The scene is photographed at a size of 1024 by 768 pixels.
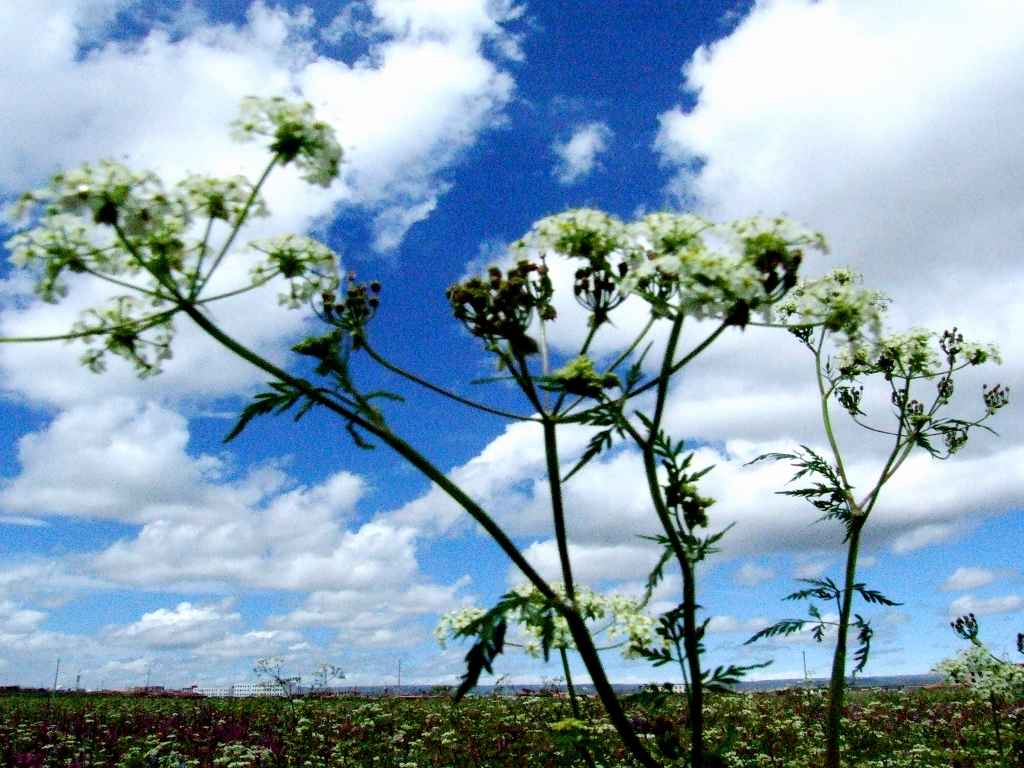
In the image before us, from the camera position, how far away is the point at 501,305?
14.8ft

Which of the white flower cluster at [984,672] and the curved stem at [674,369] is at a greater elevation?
the curved stem at [674,369]

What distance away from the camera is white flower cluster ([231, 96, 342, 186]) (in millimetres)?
4047

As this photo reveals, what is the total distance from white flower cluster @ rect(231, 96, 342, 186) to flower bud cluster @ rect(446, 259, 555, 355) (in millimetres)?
1026

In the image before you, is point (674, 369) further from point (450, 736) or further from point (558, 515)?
point (450, 736)

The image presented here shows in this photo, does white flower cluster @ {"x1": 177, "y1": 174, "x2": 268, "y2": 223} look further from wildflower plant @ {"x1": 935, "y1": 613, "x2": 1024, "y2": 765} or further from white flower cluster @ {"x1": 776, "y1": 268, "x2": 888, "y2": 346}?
wildflower plant @ {"x1": 935, "y1": 613, "x2": 1024, "y2": 765}

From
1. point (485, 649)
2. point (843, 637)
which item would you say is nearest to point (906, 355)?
point (843, 637)

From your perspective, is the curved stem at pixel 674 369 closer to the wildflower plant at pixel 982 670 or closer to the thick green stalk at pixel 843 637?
the thick green stalk at pixel 843 637

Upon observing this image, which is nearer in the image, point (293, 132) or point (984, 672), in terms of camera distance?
point (293, 132)

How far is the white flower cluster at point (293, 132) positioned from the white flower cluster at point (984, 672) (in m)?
10.7

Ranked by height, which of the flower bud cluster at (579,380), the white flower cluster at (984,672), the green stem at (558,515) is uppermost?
the flower bud cluster at (579,380)

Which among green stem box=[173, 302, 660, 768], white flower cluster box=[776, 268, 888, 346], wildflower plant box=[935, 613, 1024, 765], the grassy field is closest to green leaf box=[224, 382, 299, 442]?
green stem box=[173, 302, 660, 768]

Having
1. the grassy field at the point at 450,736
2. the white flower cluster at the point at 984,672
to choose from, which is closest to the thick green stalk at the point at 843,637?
the grassy field at the point at 450,736

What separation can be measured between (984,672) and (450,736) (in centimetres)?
826

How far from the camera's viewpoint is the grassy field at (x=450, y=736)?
1214 centimetres
